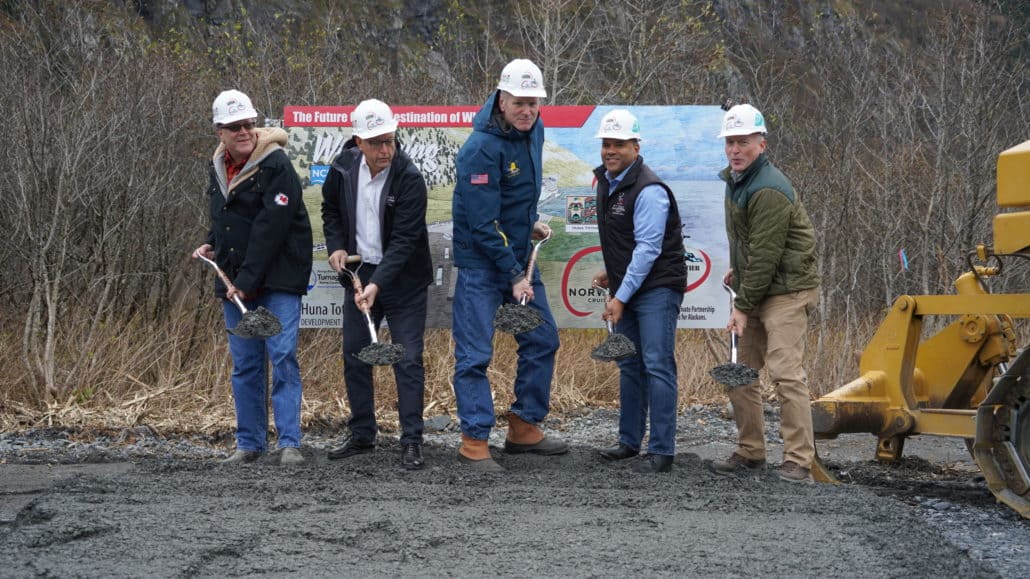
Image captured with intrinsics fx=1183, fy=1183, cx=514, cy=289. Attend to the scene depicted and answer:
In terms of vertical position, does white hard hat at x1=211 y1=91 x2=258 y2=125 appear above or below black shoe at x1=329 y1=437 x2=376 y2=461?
above

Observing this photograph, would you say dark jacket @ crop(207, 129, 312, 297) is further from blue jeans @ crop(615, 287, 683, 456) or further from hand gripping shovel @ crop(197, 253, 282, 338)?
blue jeans @ crop(615, 287, 683, 456)

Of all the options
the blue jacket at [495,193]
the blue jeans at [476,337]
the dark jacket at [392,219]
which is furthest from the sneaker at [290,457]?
the blue jacket at [495,193]

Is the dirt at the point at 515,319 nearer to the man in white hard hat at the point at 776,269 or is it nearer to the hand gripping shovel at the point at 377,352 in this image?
the hand gripping shovel at the point at 377,352

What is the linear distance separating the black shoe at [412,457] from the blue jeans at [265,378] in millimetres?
705

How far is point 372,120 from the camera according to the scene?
24.3ft

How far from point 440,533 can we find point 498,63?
13.8m

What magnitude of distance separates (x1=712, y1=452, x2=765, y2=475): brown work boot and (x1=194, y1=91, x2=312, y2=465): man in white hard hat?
2.63 meters

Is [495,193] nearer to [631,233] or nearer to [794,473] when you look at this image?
[631,233]

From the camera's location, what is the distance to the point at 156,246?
11.0m

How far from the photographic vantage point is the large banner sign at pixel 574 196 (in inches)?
378

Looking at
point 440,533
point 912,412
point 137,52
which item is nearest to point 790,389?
point 912,412

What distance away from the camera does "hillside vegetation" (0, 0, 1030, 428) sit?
389 inches

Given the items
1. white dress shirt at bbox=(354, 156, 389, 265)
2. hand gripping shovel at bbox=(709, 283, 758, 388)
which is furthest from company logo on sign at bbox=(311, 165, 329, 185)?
hand gripping shovel at bbox=(709, 283, 758, 388)

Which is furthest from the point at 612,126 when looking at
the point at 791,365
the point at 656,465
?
the point at 656,465
